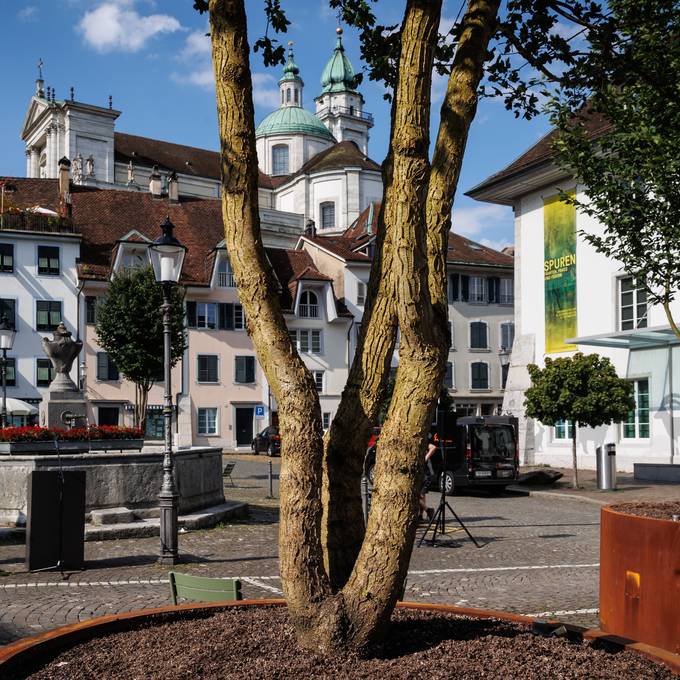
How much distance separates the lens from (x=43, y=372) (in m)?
46.5

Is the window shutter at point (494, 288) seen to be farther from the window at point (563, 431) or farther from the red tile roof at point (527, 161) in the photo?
the window at point (563, 431)

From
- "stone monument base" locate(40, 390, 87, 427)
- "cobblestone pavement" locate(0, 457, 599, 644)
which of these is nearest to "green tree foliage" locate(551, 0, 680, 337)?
"cobblestone pavement" locate(0, 457, 599, 644)

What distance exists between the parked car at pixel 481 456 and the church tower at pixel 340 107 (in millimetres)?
86727

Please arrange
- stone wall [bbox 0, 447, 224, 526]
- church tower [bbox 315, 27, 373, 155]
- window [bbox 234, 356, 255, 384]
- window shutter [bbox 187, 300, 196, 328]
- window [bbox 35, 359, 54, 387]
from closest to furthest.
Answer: stone wall [bbox 0, 447, 224, 526] → window [bbox 35, 359, 54, 387] → window shutter [bbox 187, 300, 196, 328] → window [bbox 234, 356, 255, 384] → church tower [bbox 315, 27, 373, 155]

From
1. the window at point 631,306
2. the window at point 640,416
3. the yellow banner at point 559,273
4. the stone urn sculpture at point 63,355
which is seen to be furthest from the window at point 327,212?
the stone urn sculpture at point 63,355

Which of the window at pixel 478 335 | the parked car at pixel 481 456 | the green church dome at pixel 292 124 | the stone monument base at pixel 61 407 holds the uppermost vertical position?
the green church dome at pixel 292 124

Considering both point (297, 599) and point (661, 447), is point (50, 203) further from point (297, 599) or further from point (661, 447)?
point (297, 599)

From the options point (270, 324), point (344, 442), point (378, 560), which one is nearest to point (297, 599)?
point (378, 560)

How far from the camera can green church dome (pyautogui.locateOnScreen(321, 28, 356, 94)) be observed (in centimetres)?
10919

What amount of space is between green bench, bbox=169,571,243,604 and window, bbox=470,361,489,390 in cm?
5239

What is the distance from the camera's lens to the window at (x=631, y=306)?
30.8 m

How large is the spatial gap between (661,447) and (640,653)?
26.6 metres

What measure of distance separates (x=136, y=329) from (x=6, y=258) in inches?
620

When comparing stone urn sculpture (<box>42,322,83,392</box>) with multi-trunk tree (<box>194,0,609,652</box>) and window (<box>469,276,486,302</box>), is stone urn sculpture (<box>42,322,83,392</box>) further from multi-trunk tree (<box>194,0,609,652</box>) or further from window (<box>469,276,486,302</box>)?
window (<box>469,276,486,302</box>)
